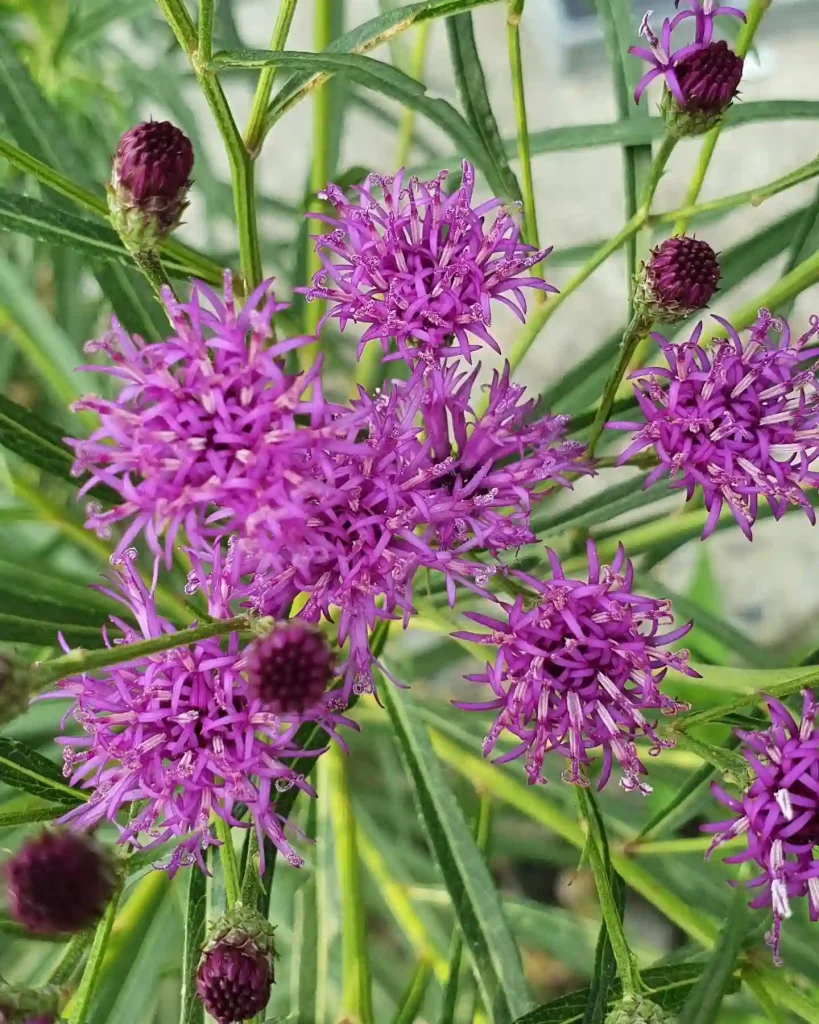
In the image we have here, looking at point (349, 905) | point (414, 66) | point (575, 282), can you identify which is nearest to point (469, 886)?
point (349, 905)

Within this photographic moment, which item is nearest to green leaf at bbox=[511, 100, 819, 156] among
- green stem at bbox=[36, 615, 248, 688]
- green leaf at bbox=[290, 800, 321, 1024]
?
green stem at bbox=[36, 615, 248, 688]

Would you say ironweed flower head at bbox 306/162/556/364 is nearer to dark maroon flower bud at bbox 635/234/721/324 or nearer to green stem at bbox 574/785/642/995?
dark maroon flower bud at bbox 635/234/721/324

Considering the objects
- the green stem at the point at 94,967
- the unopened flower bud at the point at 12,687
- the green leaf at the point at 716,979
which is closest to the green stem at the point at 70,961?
the green stem at the point at 94,967

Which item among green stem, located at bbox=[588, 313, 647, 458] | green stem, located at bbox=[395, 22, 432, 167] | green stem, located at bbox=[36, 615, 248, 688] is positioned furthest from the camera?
green stem, located at bbox=[395, 22, 432, 167]

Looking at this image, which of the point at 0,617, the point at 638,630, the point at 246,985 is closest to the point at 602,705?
the point at 638,630

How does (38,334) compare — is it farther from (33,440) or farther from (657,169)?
(657,169)

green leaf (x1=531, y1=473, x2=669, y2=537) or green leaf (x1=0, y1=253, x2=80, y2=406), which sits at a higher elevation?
green leaf (x1=0, y1=253, x2=80, y2=406)

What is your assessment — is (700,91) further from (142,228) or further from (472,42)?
(142,228)

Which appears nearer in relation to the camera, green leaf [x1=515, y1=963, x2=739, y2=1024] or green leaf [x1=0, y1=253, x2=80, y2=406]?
green leaf [x1=515, y1=963, x2=739, y2=1024]
